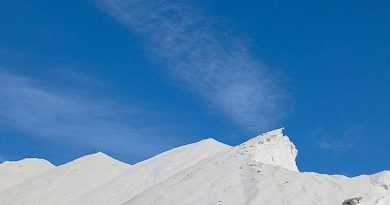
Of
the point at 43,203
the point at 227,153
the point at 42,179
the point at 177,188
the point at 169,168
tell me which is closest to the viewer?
the point at 177,188

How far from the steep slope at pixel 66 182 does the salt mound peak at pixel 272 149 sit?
26402 mm

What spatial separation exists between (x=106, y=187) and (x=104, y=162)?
65.9ft

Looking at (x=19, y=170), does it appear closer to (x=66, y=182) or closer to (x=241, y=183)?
(x=66, y=182)

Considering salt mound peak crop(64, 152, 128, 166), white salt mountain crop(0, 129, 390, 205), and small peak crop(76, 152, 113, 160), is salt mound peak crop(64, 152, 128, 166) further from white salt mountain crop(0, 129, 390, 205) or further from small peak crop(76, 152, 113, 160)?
white salt mountain crop(0, 129, 390, 205)

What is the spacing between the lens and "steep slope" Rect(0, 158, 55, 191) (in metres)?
94.3

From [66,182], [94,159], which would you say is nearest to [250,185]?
[66,182]

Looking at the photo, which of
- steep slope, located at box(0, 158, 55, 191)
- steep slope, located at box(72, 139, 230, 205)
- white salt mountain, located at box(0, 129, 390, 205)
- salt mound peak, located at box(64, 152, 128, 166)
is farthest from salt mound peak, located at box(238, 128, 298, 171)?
steep slope, located at box(0, 158, 55, 191)

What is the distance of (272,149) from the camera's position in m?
55.7

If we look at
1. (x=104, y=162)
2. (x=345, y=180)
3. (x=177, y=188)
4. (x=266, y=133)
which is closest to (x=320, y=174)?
(x=345, y=180)

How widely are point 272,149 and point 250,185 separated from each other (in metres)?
10.3

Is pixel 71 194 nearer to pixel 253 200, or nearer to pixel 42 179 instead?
pixel 42 179

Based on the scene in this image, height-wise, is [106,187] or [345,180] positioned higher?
[106,187]

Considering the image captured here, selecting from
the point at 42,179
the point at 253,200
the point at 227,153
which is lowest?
the point at 253,200

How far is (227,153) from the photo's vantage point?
184 feet
